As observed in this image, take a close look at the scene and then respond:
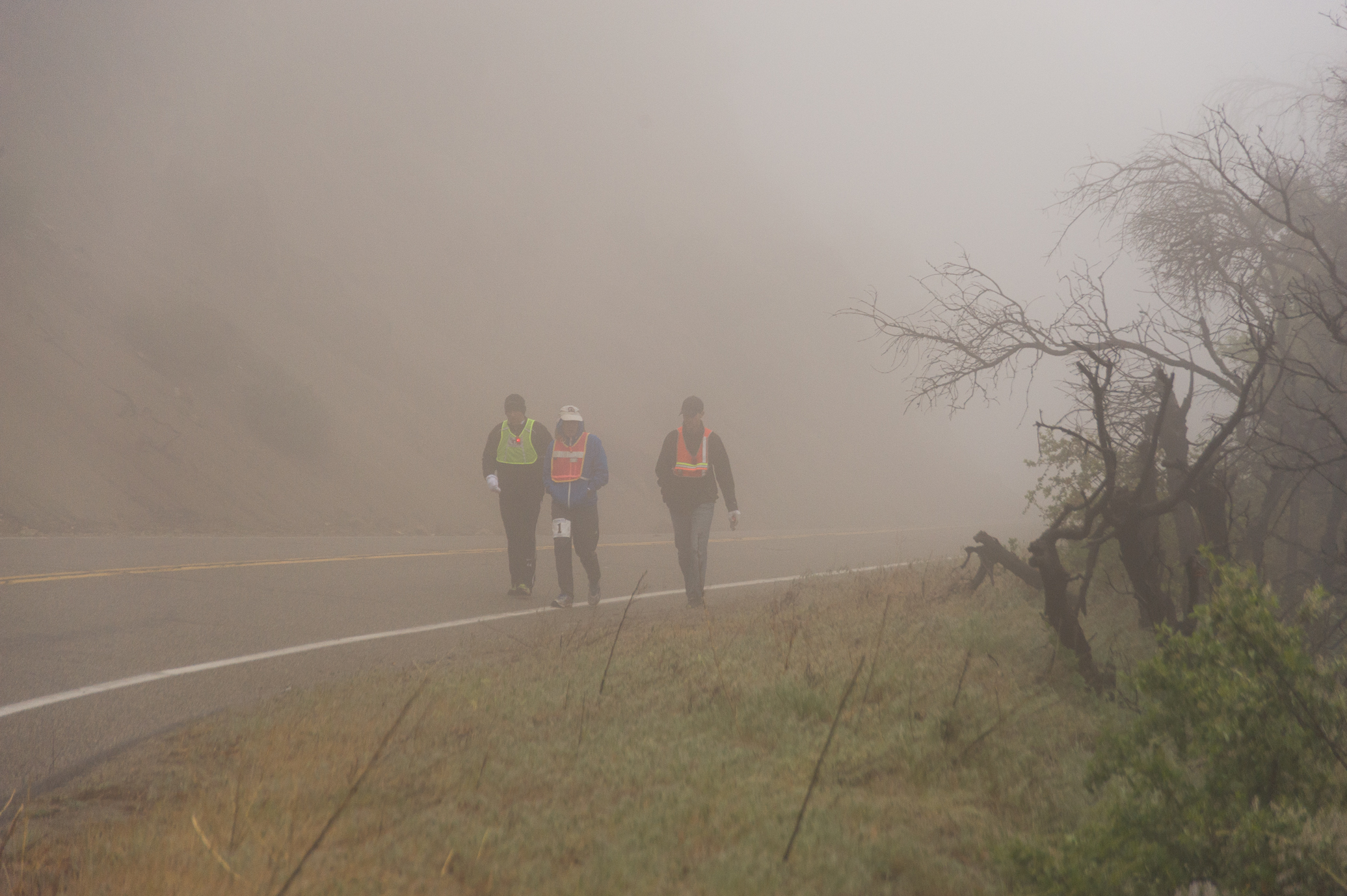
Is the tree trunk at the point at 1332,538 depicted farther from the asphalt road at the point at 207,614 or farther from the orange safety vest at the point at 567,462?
the orange safety vest at the point at 567,462

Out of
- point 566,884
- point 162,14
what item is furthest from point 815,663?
point 162,14

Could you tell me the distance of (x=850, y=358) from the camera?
184 ft

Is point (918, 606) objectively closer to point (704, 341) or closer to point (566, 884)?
point (566, 884)

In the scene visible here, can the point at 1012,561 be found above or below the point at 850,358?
below

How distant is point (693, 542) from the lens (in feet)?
30.7

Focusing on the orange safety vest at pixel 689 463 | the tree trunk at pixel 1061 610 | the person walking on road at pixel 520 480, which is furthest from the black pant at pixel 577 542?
the tree trunk at pixel 1061 610

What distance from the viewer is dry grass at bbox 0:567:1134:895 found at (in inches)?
110

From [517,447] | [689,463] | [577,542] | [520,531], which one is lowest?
[577,542]

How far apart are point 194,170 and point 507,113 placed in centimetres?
2696

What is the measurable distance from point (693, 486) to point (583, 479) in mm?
1165

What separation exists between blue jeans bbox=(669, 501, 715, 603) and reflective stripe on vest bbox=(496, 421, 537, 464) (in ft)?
5.59

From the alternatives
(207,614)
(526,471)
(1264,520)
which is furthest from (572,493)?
(1264,520)

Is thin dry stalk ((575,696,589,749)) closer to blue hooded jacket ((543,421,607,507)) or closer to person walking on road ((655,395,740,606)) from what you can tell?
person walking on road ((655,395,740,606))

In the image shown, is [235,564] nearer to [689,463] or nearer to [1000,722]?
[689,463]
